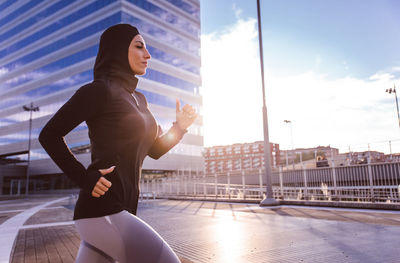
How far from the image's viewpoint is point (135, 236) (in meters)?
1.52

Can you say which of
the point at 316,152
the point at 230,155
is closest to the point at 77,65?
the point at 316,152

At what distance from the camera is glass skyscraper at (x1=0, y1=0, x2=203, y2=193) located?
4694 centimetres

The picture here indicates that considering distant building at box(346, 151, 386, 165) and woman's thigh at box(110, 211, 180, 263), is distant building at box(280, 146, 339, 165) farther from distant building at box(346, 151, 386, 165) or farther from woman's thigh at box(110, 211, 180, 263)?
woman's thigh at box(110, 211, 180, 263)

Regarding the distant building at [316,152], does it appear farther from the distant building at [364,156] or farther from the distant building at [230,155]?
the distant building at [230,155]

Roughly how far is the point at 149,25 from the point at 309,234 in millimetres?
47084

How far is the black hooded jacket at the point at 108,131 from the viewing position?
1574 mm

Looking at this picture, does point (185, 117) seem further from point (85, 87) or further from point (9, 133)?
point (9, 133)

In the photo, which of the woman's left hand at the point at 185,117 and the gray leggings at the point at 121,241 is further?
the woman's left hand at the point at 185,117

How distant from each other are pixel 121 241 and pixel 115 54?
103cm

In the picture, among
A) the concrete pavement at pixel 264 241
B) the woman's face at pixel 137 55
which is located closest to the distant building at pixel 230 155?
the concrete pavement at pixel 264 241

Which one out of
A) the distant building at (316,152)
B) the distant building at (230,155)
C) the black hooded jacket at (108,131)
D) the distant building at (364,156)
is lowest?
the black hooded jacket at (108,131)

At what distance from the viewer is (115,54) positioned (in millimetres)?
1872

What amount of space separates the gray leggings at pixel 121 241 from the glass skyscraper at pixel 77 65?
44.5 meters

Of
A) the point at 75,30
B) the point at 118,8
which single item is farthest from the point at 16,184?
the point at 118,8
